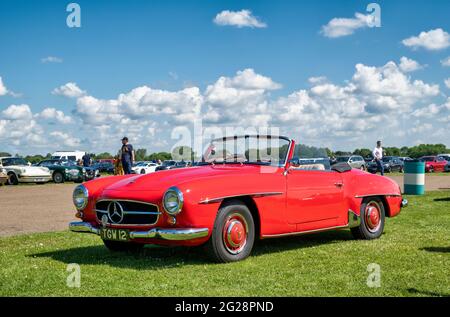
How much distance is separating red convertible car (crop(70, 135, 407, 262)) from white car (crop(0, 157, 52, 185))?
2146cm

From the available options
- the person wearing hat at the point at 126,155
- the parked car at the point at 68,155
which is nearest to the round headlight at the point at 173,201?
the person wearing hat at the point at 126,155

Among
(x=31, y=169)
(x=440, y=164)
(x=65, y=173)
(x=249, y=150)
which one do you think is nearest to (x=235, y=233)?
(x=249, y=150)

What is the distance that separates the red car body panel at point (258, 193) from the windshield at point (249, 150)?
15 centimetres

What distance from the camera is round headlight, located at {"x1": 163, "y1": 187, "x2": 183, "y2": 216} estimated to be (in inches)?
→ 214

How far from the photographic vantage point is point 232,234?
571cm

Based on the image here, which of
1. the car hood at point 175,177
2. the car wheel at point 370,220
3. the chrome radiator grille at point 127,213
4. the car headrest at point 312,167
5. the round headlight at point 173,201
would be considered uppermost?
the car headrest at point 312,167

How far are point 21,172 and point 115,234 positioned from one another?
22.7 meters

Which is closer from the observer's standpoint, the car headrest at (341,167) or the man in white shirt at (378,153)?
the car headrest at (341,167)

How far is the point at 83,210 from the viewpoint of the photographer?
6.56m

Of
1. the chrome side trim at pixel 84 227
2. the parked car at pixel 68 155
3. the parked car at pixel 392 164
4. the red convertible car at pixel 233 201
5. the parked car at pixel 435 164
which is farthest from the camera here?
the parked car at pixel 68 155

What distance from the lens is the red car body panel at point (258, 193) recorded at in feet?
18.2

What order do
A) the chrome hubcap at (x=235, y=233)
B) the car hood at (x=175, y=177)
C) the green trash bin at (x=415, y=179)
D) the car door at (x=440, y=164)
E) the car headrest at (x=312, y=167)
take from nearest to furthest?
the chrome hubcap at (x=235, y=233)
the car hood at (x=175, y=177)
the car headrest at (x=312, y=167)
the green trash bin at (x=415, y=179)
the car door at (x=440, y=164)

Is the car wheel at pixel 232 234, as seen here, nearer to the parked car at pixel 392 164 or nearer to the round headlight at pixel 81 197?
the round headlight at pixel 81 197
